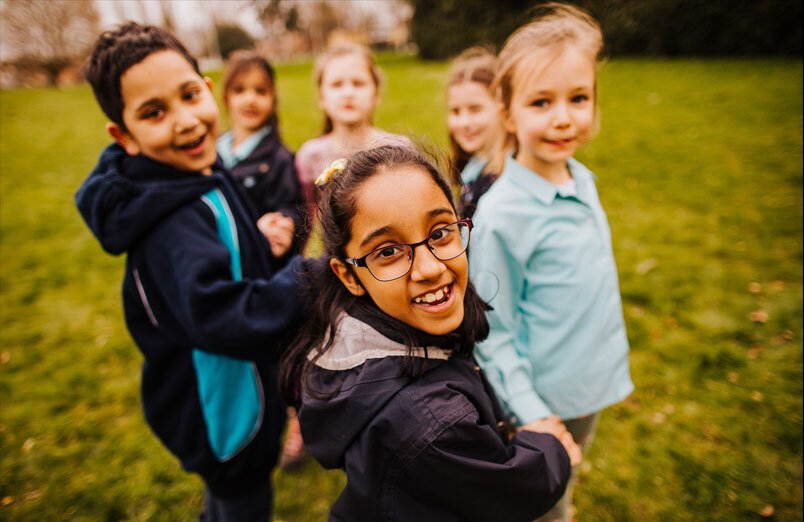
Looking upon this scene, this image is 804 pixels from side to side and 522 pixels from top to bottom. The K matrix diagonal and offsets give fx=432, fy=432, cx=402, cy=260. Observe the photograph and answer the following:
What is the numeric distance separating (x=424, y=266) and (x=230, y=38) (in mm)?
36342

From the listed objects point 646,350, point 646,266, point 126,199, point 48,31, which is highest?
point 48,31

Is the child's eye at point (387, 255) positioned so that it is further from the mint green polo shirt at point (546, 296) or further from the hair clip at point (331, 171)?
the mint green polo shirt at point (546, 296)

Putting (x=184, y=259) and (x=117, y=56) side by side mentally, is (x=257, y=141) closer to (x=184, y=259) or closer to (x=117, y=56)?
(x=117, y=56)

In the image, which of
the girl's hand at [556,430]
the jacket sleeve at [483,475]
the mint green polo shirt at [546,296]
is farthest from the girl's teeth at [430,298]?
the girl's hand at [556,430]

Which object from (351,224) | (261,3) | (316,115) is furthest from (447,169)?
(261,3)

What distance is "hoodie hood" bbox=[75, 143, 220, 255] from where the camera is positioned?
150 cm

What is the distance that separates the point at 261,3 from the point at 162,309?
39.8 meters

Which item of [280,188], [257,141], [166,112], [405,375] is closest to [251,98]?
[257,141]

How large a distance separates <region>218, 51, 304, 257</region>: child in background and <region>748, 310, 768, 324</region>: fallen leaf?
378 centimetres

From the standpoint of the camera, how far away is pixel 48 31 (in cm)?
1773

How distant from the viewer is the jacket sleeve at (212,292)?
1458 mm

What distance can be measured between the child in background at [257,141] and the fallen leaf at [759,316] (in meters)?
3.78

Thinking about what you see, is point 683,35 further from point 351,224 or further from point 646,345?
point 351,224

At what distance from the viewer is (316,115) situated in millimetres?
10258
